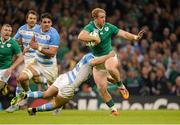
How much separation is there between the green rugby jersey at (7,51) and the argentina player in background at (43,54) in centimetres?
54

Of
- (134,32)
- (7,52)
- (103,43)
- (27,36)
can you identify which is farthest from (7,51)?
(134,32)

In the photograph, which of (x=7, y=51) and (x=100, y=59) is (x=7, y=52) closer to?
(x=7, y=51)

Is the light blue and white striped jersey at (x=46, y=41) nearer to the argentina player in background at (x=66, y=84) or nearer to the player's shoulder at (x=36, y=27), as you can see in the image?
the player's shoulder at (x=36, y=27)

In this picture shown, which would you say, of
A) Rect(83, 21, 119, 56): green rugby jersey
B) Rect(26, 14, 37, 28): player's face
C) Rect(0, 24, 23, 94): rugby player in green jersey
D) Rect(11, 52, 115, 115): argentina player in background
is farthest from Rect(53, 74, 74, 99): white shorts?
Rect(26, 14, 37, 28): player's face

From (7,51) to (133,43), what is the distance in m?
7.56

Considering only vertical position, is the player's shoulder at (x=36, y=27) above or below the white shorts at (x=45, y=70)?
above

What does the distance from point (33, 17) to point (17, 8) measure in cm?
688

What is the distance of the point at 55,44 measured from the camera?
Result: 17.0 meters

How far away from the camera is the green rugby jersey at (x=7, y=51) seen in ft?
57.8

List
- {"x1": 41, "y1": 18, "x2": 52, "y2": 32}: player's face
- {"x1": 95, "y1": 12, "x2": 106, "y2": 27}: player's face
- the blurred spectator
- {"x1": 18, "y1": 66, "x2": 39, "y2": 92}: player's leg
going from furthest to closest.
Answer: the blurred spectator → {"x1": 18, "y1": 66, "x2": 39, "y2": 92}: player's leg → {"x1": 41, "y1": 18, "x2": 52, "y2": 32}: player's face → {"x1": 95, "y1": 12, "x2": 106, "y2": 27}: player's face

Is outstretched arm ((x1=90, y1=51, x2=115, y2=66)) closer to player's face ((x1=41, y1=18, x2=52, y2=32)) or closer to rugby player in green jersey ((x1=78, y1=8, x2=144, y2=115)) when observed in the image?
rugby player in green jersey ((x1=78, y1=8, x2=144, y2=115))

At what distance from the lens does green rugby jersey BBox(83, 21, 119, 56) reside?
16047 millimetres

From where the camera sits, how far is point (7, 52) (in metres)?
17.7

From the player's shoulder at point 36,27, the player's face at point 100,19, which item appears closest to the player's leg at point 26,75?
the player's shoulder at point 36,27
